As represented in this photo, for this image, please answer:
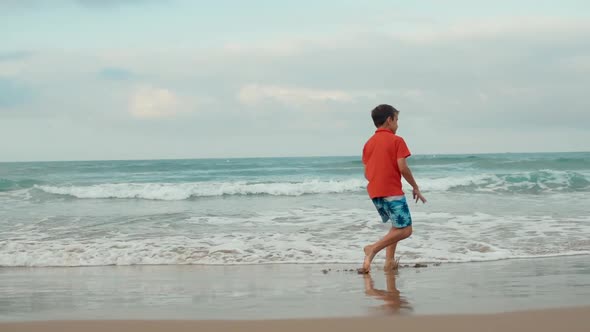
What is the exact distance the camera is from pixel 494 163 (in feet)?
100

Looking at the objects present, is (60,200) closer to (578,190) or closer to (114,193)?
(114,193)

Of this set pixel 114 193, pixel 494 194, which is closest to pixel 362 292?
pixel 494 194

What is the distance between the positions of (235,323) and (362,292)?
151 centimetres

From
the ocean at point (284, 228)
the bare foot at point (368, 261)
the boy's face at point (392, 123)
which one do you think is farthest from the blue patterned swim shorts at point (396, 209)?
the ocean at point (284, 228)

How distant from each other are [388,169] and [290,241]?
3.11 m

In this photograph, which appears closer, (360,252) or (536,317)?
(536,317)

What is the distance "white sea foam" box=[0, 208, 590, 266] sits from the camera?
793 cm

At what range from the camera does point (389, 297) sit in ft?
16.4

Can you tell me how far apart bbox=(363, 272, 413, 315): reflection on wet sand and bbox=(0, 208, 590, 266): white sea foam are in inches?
65.4

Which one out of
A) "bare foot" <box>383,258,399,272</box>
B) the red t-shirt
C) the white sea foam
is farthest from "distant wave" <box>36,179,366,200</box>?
the red t-shirt

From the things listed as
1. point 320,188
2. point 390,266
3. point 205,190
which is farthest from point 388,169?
point 205,190

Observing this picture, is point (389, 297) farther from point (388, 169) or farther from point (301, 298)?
point (388, 169)

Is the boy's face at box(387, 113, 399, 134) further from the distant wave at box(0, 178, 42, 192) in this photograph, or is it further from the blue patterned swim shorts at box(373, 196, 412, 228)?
the distant wave at box(0, 178, 42, 192)

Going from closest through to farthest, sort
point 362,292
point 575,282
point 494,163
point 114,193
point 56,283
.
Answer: point 362,292 < point 575,282 < point 56,283 < point 114,193 < point 494,163
